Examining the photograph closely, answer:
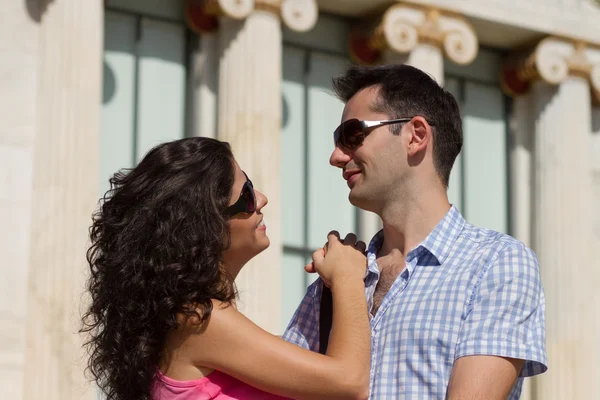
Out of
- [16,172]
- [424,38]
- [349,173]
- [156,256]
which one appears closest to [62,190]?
[16,172]

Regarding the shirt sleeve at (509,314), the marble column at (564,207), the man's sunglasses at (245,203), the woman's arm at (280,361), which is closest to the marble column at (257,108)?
the marble column at (564,207)

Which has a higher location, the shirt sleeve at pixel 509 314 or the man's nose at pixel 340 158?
the man's nose at pixel 340 158

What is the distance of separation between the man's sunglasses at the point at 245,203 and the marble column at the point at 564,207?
1240 cm

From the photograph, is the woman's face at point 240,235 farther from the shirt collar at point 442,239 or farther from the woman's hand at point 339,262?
the shirt collar at point 442,239

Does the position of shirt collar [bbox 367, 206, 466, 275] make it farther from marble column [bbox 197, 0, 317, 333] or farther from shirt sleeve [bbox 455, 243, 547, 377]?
marble column [bbox 197, 0, 317, 333]

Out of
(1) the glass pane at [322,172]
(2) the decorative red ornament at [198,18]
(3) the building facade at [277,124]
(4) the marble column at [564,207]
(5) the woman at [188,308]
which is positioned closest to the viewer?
(5) the woman at [188,308]

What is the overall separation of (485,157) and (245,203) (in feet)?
44.5

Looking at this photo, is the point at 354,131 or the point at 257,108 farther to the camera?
the point at 257,108

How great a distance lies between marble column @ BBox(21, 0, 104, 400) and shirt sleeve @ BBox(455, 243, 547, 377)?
886 cm

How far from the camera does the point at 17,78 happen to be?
13820mm

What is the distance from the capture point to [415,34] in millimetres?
16500

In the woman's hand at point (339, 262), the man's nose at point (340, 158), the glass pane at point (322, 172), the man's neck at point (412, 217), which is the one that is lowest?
the woman's hand at point (339, 262)

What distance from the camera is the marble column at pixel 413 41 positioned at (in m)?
16.4

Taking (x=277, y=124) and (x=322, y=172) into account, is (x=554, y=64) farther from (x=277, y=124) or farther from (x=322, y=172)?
(x=277, y=124)
